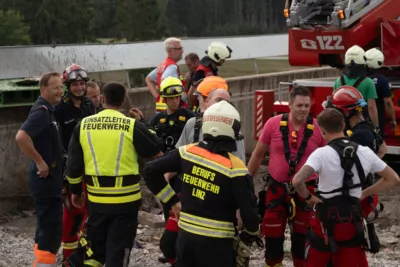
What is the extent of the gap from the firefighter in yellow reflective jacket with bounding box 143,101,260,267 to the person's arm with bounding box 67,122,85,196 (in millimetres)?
1154

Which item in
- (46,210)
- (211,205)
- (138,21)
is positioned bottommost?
(46,210)

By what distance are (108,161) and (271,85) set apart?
9540mm

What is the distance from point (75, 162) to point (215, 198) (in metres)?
1.58

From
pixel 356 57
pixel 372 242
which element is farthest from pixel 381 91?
pixel 372 242

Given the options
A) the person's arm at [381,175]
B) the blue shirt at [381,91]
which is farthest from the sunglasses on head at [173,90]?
the blue shirt at [381,91]

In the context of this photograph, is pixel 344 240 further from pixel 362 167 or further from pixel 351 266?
pixel 362 167

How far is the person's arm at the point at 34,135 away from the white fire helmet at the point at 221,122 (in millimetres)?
2067

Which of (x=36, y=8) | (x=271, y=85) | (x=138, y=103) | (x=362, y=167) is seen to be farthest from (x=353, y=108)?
(x=36, y=8)

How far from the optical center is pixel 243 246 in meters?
5.11

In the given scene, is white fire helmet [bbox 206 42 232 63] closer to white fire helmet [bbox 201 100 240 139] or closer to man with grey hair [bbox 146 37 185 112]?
man with grey hair [bbox 146 37 185 112]

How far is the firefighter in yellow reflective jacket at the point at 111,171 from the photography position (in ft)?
19.4

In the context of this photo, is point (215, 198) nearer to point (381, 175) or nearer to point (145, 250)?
point (381, 175)

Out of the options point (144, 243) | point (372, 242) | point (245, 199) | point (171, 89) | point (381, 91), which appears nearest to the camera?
point (245, 199)

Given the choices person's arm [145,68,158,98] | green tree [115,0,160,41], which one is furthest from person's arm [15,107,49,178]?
green tree [115,0,160,41]
